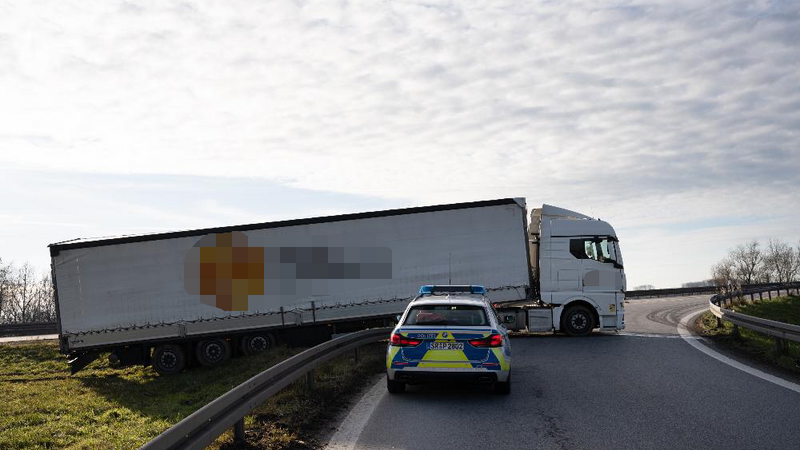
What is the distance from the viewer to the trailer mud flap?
1900 cm

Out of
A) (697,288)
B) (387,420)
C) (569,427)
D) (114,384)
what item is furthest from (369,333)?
(697,288)

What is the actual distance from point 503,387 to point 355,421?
2431mm

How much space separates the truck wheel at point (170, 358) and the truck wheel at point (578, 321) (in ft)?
34.2

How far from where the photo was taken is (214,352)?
1897 centimetres

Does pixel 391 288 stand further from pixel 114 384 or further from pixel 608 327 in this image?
pixel 114 384

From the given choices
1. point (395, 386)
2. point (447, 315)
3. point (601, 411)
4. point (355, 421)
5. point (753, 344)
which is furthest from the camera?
point (753, 344)

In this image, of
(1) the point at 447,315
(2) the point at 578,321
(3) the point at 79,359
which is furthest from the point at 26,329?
(1) the point at 447,315

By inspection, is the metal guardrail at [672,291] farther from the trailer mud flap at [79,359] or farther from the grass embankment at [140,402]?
the trailer mud flap at [79,359]

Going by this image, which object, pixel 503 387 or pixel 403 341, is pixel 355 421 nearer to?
pixel 403 341

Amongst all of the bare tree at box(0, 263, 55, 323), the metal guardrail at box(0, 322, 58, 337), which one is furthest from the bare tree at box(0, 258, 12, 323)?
the metal guardrail at box(0, 322, 58, 337)

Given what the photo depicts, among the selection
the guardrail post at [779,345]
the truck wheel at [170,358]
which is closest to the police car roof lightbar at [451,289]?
the guardrail post at [779,345]

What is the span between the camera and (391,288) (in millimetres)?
18516

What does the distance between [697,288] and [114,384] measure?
164 ft

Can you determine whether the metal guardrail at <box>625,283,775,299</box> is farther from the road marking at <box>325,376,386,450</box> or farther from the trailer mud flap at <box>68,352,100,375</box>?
the road marking at <box>325,376,386,450</box>
